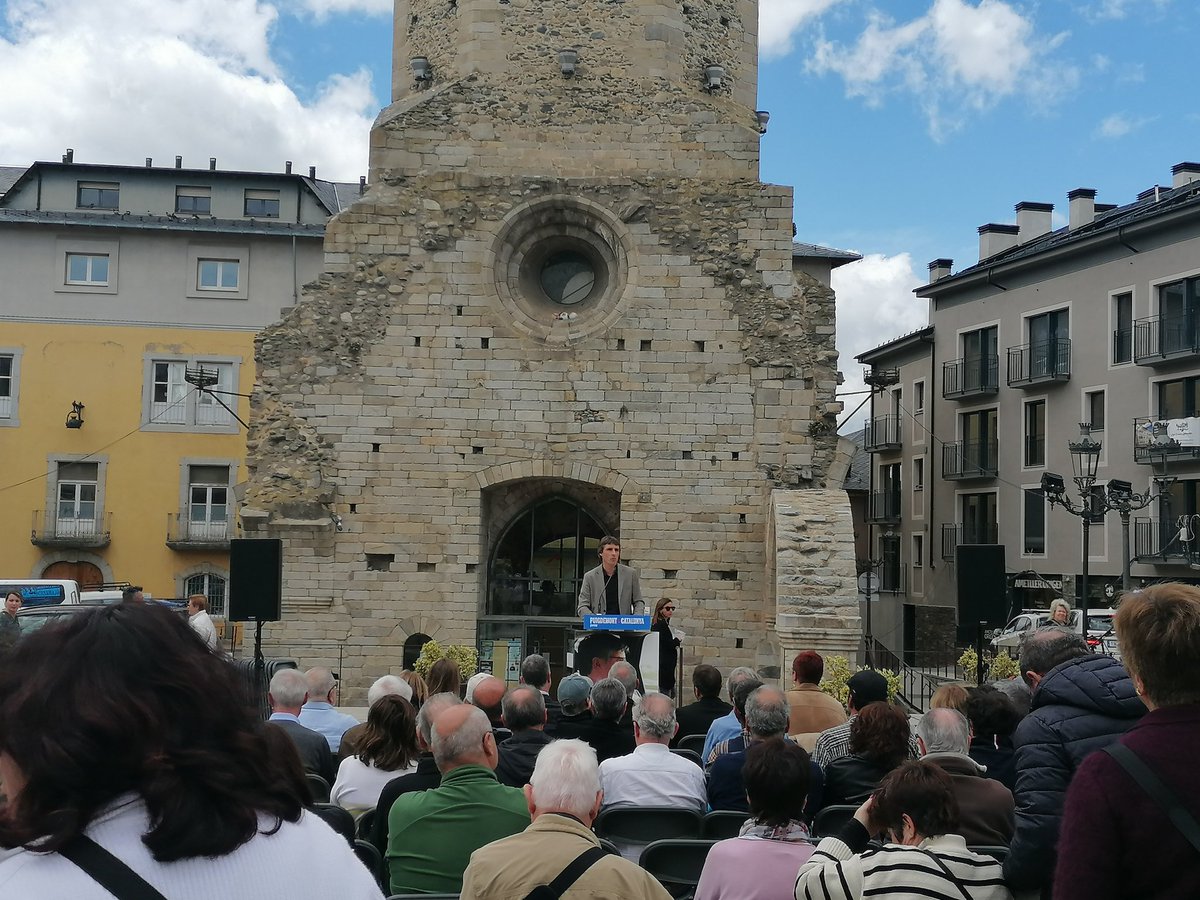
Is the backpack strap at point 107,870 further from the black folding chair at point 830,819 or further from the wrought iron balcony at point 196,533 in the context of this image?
the wrought iron balcony at point 196,533

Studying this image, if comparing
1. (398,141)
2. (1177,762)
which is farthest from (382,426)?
(1177,762)

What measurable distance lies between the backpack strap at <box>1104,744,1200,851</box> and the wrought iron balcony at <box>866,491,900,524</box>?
3221 cm

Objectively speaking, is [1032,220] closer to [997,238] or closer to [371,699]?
[997,238]

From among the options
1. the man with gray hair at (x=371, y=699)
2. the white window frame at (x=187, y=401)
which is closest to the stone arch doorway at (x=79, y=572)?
the white window frame at (x=187, y=401)

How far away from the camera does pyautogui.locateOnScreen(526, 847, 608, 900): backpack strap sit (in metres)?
3.03

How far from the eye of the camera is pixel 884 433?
3484 cm

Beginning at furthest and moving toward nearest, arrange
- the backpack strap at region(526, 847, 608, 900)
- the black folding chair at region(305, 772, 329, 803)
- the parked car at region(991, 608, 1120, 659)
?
the parked car at region(991, 608, 1120, 659)
the black folding chair at region(305, 772, 329, 803)
the backpack strap at region(526, 847, 608, 900)

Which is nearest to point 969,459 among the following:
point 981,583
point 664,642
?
point 981,583

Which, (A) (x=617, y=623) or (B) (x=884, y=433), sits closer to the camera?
(A) (x=617, y=623)

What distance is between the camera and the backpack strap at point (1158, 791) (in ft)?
7.96

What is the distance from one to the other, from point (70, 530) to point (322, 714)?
25.7m

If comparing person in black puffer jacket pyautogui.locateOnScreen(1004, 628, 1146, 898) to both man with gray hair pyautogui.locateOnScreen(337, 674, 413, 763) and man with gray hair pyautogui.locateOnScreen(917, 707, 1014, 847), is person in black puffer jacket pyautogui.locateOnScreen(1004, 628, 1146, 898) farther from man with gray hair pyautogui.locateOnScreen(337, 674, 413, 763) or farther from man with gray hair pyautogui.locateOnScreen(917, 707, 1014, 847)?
man with gray hair pyautogui.locateOnScreen(337, 674, 413, 763)

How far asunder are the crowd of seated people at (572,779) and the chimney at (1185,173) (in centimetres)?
2534

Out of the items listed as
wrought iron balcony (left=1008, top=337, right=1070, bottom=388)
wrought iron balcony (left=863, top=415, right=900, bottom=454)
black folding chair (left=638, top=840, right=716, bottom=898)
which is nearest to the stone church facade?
black folding chair (left=638, top=840, right=716, bottom=898)
